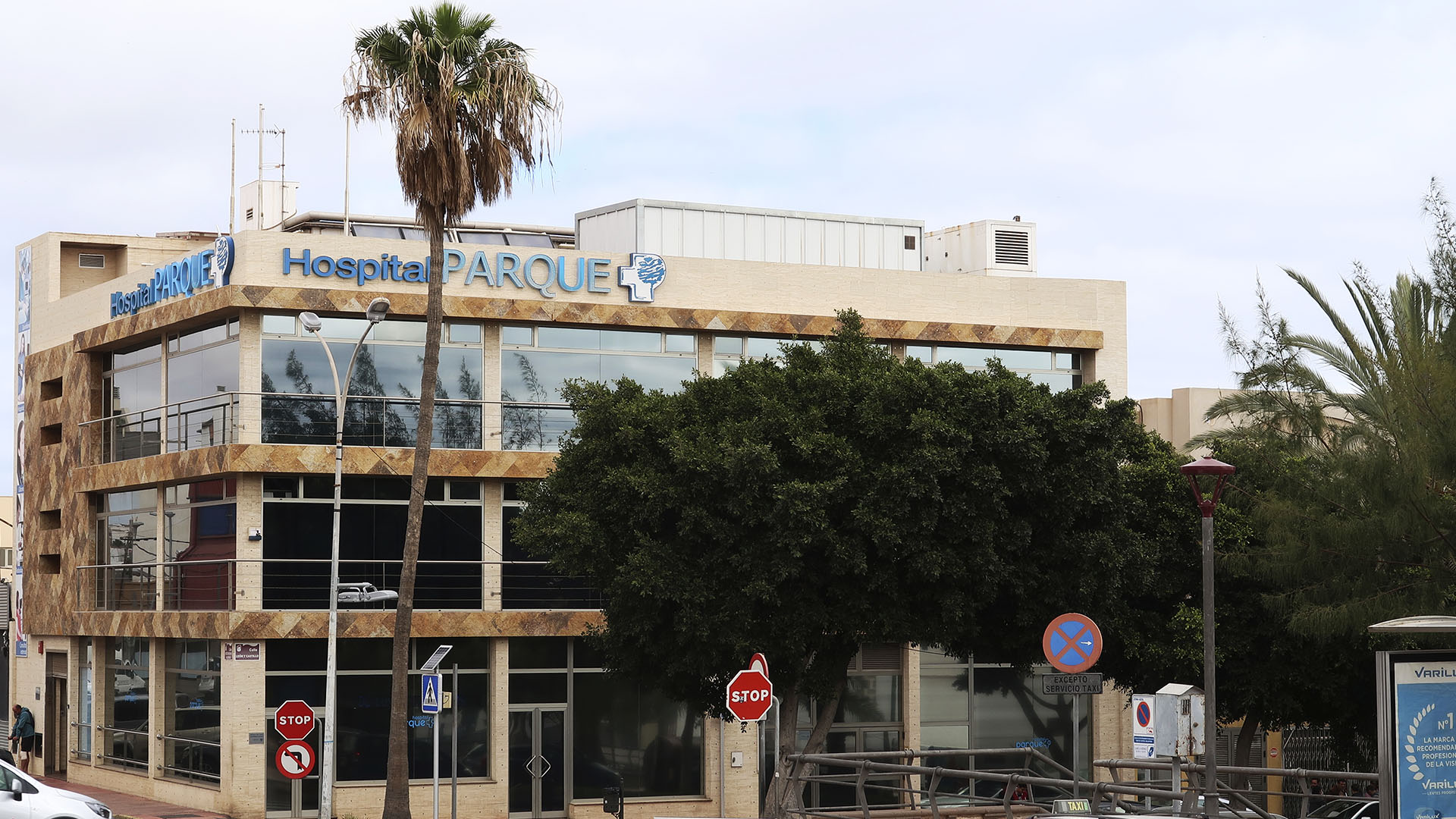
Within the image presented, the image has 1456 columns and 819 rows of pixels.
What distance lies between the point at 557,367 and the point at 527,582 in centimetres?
404

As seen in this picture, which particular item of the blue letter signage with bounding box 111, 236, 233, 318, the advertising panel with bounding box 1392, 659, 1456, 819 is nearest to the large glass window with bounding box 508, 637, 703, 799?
the blue letter signage with bounding box 111, 236, 233, 318

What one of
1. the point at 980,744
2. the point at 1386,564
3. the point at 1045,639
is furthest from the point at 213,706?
the point at 1386,564

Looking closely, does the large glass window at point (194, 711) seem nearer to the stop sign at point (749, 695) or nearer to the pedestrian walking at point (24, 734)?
the pedestrian walking at point (24, 734)

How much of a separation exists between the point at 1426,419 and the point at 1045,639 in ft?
16.6

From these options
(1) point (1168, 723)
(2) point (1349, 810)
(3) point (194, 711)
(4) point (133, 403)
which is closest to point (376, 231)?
(4) point (133, 403)

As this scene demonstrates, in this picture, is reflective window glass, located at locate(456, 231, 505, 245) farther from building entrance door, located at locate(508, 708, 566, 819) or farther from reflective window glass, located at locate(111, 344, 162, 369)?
building entrance door, located at locate(508, 708, 566, 819)

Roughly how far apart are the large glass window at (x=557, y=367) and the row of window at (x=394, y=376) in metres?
0.02

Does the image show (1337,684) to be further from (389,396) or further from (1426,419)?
(389,396)

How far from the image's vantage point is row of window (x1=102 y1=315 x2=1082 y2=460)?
31.2 m

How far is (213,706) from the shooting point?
31.4 meters

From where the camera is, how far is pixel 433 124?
2642 centimetres

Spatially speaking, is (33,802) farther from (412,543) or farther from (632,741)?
(632,741)

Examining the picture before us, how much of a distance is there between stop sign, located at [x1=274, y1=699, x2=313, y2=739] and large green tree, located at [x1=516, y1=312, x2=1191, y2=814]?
4582 mm

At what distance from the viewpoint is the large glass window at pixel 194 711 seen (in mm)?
31375
